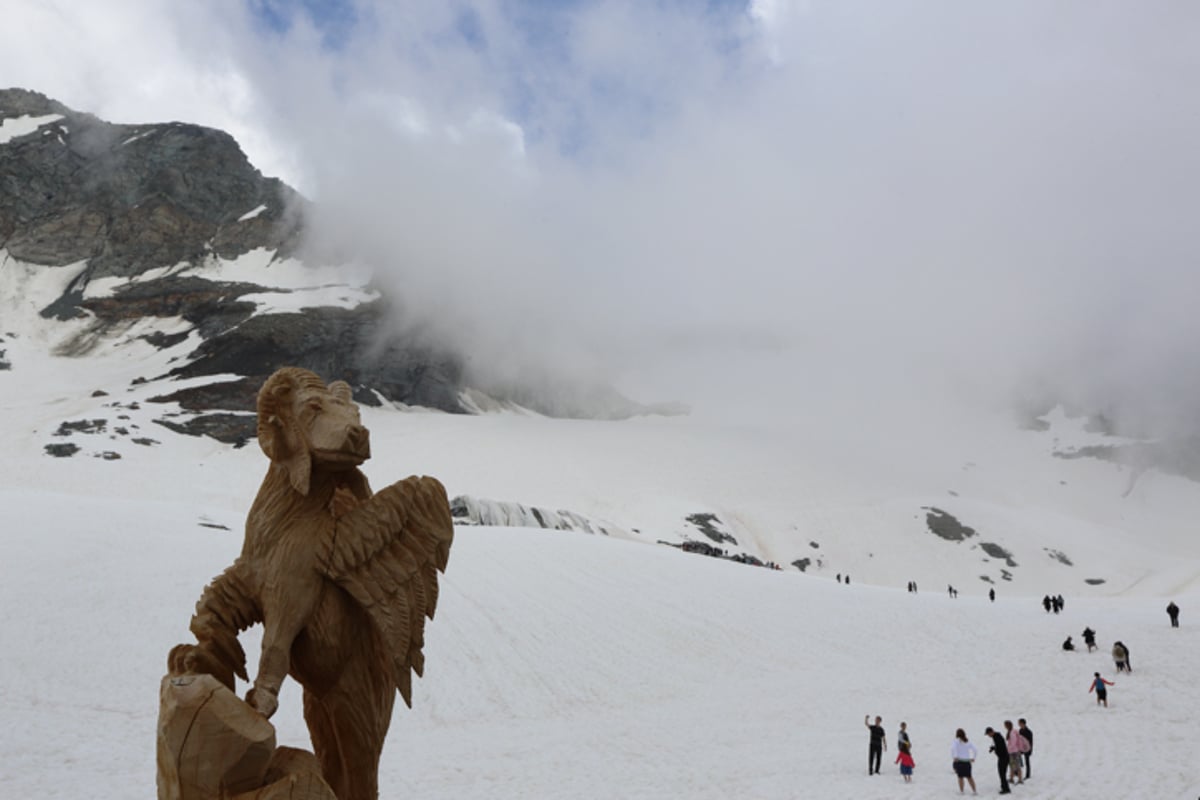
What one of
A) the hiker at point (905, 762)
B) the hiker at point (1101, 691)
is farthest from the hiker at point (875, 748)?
the hiker at point (1101, 691)

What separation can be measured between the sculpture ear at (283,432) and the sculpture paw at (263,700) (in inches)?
38.6

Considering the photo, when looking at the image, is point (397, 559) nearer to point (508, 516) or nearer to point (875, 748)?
point (875, 748)

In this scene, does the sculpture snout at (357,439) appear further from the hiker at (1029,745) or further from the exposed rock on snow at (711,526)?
the exposed rock on snow at (711,526)

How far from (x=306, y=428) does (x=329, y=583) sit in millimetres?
821

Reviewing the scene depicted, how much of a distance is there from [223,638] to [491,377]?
86.3 metres

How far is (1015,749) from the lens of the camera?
11.6 m

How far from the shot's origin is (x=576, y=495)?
54344mm

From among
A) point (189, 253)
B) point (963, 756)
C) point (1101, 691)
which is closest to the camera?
point (963, 756)

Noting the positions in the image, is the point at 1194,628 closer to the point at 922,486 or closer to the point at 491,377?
the point at 922,486

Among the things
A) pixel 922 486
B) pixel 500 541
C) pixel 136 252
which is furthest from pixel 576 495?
pixel 136 252

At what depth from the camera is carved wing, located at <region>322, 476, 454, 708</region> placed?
4.17 metres

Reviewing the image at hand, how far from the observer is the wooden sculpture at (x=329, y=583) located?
4109 mm

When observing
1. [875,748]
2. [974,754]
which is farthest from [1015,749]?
[875,748]

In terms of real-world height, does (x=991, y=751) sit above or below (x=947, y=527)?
below
